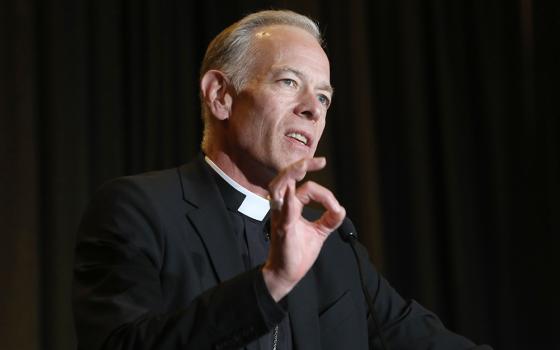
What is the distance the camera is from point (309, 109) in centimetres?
206

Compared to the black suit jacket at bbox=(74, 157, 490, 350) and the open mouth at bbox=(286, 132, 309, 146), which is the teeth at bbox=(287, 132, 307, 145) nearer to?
the open mouth at bbox=(286, 132, 309, 146)

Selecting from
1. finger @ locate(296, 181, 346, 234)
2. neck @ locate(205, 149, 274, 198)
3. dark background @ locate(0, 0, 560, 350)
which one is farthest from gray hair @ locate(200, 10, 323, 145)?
dark background @ locate(0, 0, 560, 350)

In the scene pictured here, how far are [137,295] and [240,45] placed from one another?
36.7 inches

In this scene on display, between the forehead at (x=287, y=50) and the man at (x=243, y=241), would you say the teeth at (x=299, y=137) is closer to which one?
the man at (x=243, y=241)

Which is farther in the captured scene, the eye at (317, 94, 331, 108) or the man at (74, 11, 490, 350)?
the eye at (317, 94, 331, 108)

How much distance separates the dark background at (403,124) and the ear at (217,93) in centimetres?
96

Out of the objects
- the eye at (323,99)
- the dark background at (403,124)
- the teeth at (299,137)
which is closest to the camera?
the teeth at (299,137)

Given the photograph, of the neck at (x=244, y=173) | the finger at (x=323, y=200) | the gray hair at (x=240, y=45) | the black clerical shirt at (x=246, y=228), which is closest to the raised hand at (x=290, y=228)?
the finger at (x=323, y=200)

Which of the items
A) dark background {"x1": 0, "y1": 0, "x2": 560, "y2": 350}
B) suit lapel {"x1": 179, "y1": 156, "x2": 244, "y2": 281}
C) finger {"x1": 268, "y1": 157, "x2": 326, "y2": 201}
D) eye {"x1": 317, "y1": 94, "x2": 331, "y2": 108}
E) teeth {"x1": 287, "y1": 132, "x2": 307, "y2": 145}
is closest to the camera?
finger {"x1": 268, "y1": 157, "x2": 326, "y2": 201}

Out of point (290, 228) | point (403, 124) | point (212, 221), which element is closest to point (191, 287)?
point (212, 221)

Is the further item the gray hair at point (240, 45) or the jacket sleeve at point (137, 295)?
the gray hair at point (240, 45)

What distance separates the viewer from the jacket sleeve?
1.42 metres

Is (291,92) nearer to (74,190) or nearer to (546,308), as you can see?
(74,190)

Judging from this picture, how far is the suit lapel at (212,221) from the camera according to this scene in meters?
1.85
